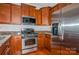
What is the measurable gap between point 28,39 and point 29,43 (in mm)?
71

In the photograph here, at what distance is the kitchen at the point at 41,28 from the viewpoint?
2250 millimetres

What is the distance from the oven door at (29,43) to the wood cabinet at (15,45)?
0.22 ft

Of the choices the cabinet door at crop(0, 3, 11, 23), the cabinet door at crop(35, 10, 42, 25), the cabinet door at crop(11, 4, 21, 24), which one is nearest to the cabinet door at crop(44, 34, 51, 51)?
the cabinet door at crop(35, 10, 42, 25)

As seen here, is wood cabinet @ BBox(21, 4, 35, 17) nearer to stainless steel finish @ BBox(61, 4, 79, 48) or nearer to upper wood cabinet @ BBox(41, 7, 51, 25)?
upper wood cabinet @ BBox(41, 7, 51, 25)

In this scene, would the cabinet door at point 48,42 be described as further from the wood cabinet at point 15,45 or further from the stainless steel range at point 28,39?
the wood cabinet at point 15,45

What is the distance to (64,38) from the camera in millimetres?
2309

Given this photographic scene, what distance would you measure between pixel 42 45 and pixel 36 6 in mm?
639

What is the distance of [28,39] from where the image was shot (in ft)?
7.59

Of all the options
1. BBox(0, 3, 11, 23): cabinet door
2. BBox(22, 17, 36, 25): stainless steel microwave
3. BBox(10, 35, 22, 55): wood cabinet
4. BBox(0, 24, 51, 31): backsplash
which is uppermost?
BBox(0, 3, 11, 23): cabinet door

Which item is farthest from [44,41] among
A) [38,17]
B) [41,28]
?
[38,17]

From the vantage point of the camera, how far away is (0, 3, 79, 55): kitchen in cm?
225

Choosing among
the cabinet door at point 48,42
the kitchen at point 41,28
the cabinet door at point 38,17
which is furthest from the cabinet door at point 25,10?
the cabinet door at point 48,42

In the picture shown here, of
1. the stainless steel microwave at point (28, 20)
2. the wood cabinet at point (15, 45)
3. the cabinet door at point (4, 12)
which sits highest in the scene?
the cabinet door at point (4, 12)

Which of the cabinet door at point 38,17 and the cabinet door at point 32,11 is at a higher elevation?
the cabinet door at point 32,11
